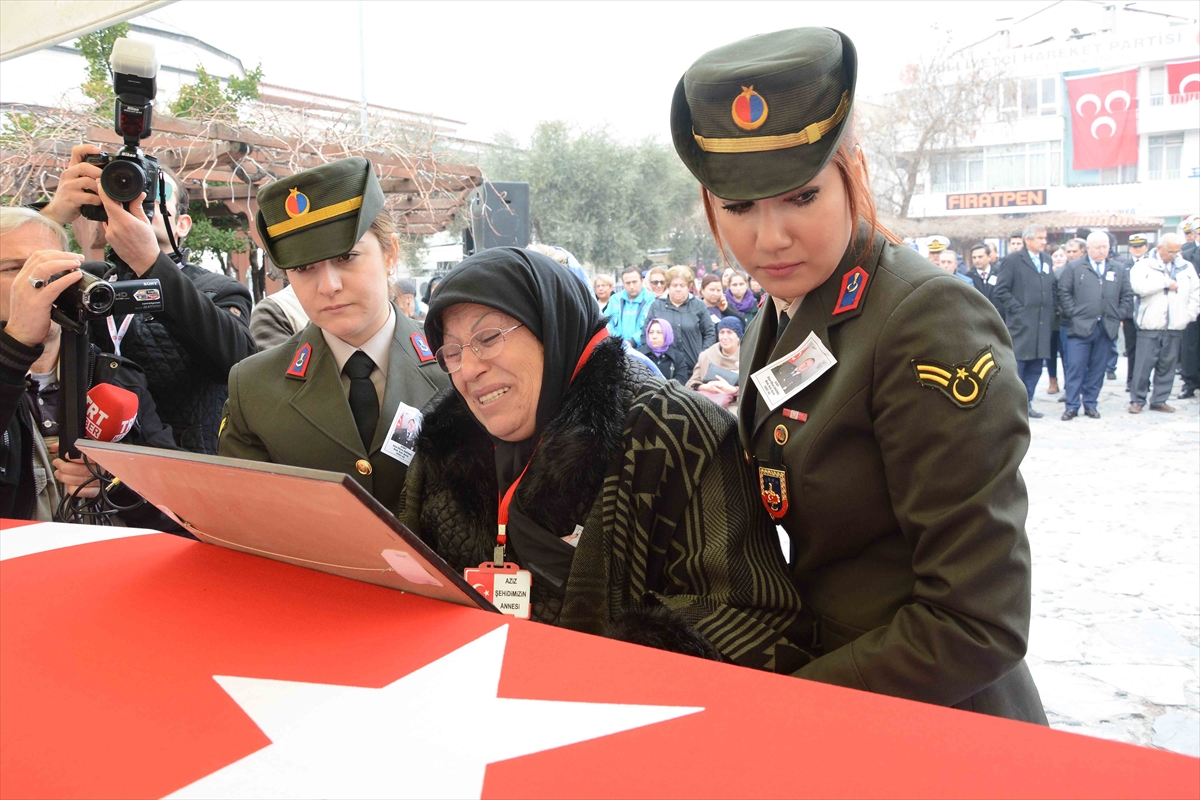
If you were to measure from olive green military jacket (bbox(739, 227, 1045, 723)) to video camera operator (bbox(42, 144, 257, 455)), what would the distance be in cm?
194

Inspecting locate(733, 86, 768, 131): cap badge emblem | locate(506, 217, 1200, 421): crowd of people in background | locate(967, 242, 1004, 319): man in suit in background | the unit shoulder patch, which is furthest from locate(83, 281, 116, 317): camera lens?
locate(967, 242, 1004, 319): man in suit in background

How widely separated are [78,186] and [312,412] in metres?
1.12

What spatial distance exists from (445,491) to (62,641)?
0.91 m

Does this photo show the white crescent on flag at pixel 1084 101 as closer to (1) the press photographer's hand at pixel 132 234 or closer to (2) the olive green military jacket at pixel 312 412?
(2) the olive green military jacket at pixel 312 412

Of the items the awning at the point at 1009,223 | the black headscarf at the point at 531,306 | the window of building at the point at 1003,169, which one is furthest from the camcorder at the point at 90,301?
the window of building at the point at 1003,169

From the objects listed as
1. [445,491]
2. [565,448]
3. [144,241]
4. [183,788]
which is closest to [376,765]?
[183,788]

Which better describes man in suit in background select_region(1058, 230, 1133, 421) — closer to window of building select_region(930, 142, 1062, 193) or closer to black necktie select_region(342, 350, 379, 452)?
black necktie select_region(342, 350, 379, 452)

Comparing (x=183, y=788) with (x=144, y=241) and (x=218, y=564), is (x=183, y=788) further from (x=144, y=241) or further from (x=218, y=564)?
(x=144, y=241)

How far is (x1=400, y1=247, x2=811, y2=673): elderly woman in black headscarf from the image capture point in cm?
159

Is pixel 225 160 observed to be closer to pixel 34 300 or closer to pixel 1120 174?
pixel 34 300

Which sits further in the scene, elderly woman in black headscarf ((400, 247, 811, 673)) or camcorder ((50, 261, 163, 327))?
camcorder ((50, 261, 163, 327))

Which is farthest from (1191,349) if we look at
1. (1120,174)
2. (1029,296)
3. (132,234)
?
(1120,174)

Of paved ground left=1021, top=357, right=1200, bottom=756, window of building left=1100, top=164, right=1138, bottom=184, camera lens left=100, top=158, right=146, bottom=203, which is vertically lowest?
paved ground left=1021, top=357, right=1200, bottom=756

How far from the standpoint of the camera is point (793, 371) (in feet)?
5.16
